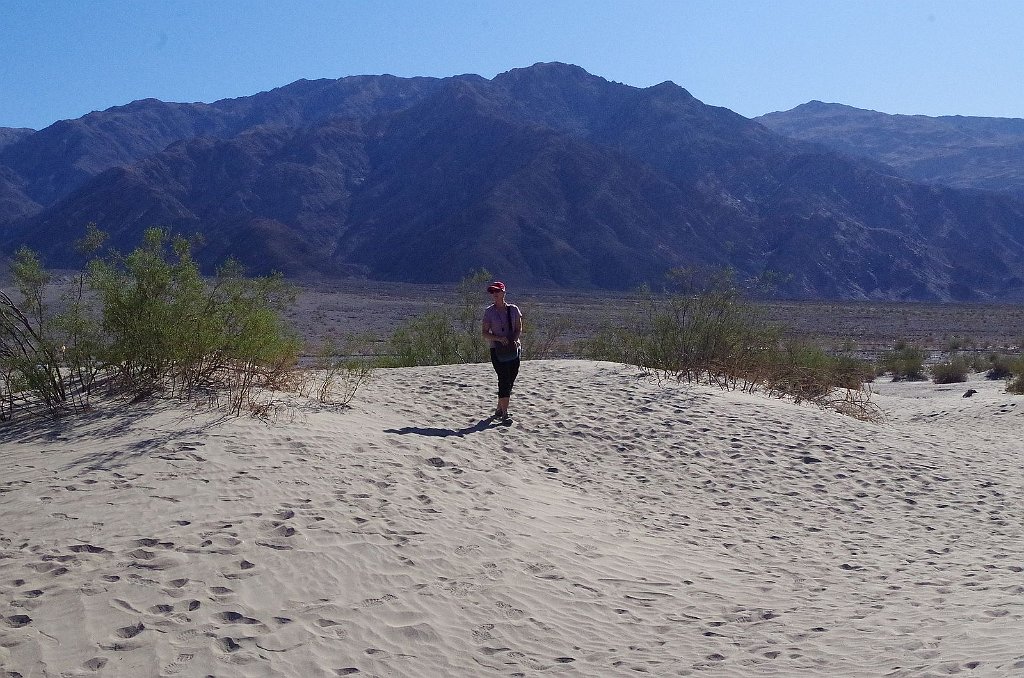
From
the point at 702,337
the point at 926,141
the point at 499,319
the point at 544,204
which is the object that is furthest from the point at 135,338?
the point at 926,141

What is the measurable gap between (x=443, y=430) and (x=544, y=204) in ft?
223

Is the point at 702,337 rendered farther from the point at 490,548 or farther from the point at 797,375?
the point at 490,548

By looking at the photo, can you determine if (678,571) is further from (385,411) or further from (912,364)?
(912,364)

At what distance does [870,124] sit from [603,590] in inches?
6628

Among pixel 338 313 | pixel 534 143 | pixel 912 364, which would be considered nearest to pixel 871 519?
pixel 912 364

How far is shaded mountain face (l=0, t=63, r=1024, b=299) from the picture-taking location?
71.8 metres

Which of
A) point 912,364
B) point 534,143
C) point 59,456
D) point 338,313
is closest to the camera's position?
point 59,456

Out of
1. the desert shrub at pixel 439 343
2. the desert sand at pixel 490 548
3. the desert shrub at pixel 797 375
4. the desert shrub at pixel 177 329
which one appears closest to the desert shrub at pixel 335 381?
the desert sand at pixel 490 548

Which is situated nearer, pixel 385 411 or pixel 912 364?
pixel 385 411

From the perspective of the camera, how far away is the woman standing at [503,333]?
30.7 feet

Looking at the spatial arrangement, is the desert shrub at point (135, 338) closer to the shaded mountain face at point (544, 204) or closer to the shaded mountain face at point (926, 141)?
the shaded mountain face at point (544, 204)

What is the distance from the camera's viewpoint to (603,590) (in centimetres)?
574

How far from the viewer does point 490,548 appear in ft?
20.3

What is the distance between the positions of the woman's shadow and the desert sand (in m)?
0.05
